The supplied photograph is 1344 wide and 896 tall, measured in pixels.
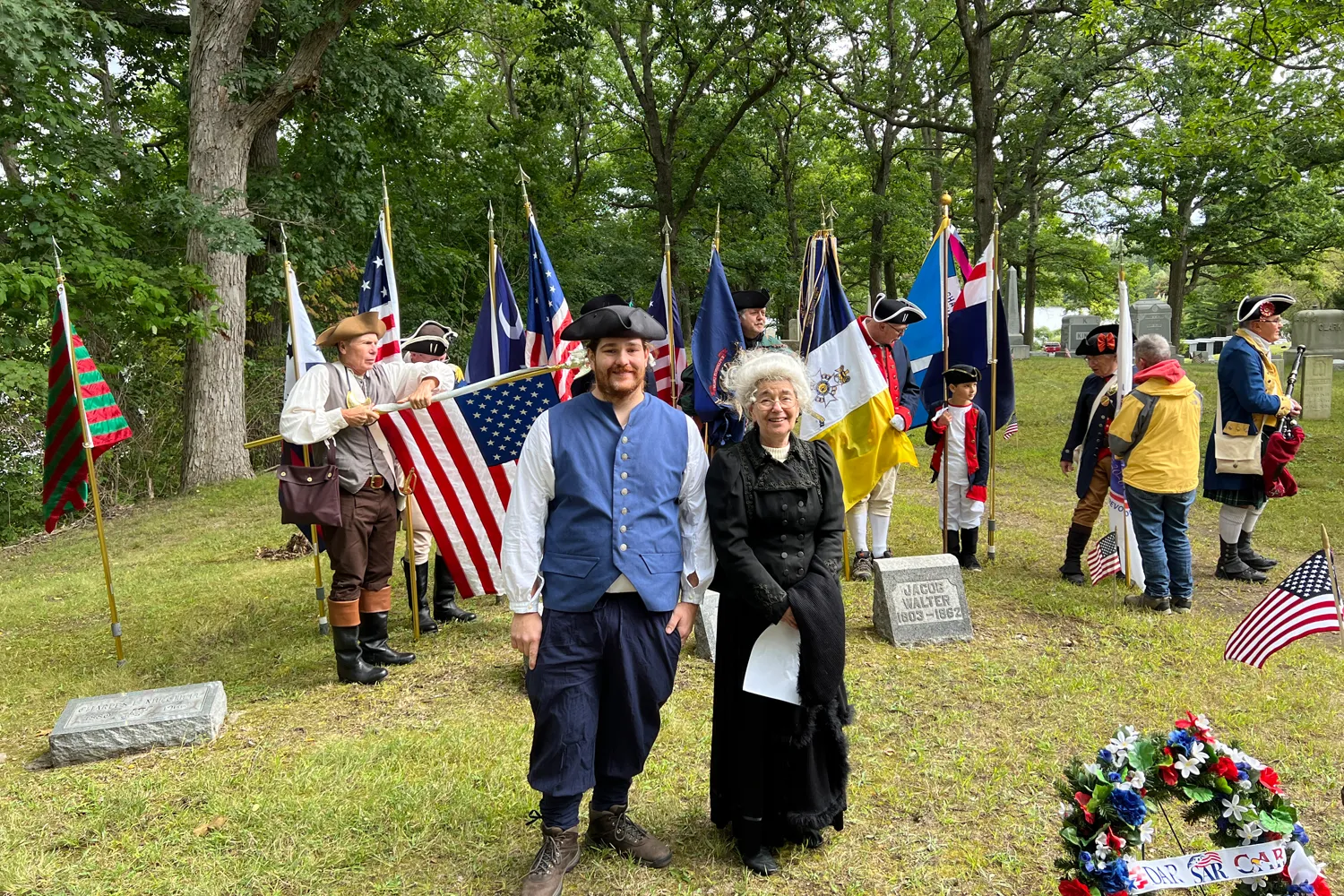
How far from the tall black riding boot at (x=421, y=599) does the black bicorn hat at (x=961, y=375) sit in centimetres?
462

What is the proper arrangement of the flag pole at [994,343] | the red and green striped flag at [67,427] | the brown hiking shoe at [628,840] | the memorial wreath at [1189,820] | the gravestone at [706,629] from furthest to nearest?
the flag pole at [994,343], the red and green striped flag at [67,427], the gravestone at [706,629], the brown hiking shoe at [628,840], the memorial wreath at [1189,820]

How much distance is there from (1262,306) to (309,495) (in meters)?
6.80

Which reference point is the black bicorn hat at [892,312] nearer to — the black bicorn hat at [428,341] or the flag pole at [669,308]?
the flag pole at [669,308]

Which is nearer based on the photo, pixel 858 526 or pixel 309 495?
pixel 309 495

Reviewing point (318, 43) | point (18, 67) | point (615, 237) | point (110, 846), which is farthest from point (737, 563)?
point (615, 237)

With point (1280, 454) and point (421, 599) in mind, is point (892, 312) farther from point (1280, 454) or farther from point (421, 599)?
point (421, 599)

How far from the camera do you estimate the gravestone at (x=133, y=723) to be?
4344 mm

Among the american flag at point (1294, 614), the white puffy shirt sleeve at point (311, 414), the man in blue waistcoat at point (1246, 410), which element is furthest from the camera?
the man in blue waistcoat at point (1246, 410)

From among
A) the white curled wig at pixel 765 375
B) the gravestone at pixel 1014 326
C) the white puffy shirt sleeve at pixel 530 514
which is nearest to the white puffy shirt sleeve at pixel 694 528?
the white curled wig at pixel 765 375

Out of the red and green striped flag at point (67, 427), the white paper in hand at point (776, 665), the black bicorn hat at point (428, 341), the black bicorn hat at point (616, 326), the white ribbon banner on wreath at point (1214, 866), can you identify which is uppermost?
the black bicorn hat at point (428, 341)

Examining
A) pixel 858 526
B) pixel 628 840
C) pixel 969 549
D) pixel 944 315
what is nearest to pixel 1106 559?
pixel 969 549

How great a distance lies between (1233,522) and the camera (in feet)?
23.1

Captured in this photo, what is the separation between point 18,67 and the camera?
9125mm

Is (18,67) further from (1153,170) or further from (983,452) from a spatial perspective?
(1153,170)
